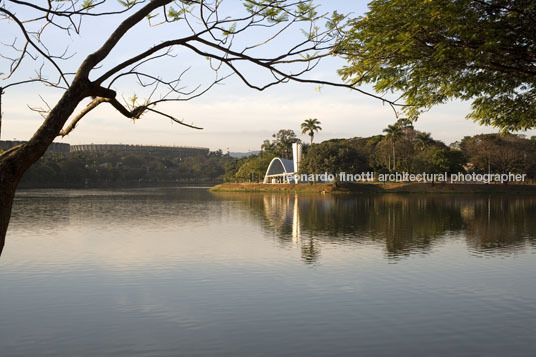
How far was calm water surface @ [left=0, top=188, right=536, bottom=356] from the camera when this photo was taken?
9.78m

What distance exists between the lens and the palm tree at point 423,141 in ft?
303

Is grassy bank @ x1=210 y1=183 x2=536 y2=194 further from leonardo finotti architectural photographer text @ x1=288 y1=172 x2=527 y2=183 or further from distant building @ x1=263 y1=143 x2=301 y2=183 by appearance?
distant building @ x1=263 y1=143 x2=301 y2=183

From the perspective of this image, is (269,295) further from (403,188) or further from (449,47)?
(403,188)

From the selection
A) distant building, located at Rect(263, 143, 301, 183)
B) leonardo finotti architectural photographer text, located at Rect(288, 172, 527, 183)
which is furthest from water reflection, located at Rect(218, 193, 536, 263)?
distant building, located at Rect(263, 143, 301, 183)

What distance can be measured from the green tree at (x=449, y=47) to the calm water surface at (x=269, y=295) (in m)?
5.12

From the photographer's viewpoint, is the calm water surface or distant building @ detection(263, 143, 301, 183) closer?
the calm water surface

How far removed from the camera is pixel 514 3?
40.5 ft

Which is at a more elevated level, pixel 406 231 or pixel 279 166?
pixel 279 166

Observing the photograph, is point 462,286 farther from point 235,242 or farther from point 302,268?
point 235,242

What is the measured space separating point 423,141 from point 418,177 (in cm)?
897

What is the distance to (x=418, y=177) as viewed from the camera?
285ft

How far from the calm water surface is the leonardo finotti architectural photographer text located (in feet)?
198

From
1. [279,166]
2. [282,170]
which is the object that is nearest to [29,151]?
[282,170]

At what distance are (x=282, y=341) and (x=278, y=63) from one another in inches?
244
